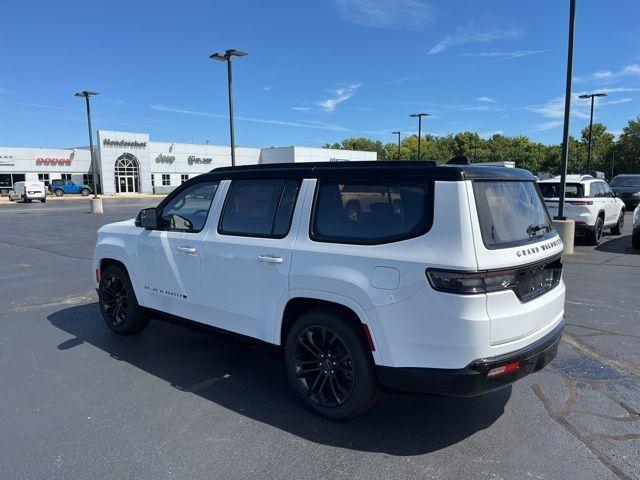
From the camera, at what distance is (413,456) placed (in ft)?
10.4

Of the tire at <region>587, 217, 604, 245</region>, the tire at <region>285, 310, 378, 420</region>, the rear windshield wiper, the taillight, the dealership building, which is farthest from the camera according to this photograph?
the dealership building

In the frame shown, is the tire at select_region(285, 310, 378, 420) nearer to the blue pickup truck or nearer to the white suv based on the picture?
the white suv

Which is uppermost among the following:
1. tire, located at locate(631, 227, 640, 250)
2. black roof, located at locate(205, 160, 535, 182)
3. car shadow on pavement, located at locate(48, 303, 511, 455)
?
black roof, located at locate(205, 160, 535, 182)

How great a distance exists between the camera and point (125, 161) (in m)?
58.5

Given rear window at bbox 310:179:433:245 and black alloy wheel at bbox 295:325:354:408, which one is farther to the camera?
black alloy wheel at bbox 295:325:354:408

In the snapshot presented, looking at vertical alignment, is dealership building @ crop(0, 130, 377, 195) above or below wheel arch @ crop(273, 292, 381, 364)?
above

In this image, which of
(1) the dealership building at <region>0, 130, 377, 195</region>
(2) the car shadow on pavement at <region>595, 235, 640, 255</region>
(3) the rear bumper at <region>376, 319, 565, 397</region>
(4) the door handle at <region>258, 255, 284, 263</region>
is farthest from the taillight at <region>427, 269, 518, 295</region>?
(1) the dealership building at <region>0, 130, 377, 195</region>

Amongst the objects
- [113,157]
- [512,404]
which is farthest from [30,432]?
[113,157]

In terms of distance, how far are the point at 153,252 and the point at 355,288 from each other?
8.09ft

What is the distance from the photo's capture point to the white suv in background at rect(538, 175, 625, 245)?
12250 mm

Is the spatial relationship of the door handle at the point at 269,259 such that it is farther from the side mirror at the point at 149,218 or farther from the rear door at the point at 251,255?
the side mirror at the point at 149,218

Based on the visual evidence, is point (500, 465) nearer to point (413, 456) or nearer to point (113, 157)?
point (413, 456)

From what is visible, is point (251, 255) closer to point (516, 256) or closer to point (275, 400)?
point (275, 400)

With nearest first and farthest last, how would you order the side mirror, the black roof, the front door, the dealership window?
Result: the black roof → the front door → the side mirror → the dealership window
